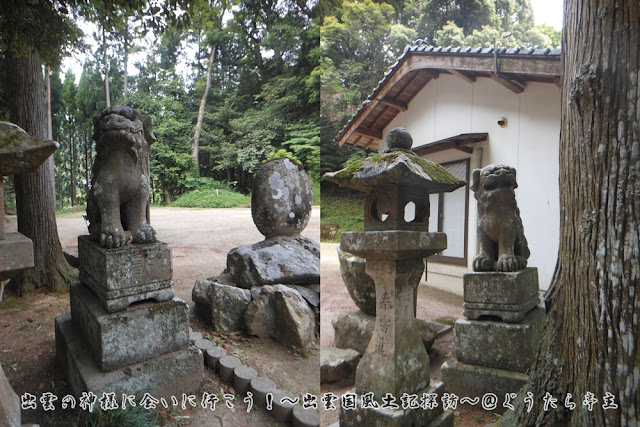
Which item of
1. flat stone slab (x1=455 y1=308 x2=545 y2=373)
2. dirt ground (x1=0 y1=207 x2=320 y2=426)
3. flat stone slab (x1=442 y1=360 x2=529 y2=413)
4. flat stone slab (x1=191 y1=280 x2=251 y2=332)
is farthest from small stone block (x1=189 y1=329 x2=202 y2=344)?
flat stone slab (x1=455 y1=308 x2=545 y2=373)

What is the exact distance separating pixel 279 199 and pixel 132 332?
222 centimetres

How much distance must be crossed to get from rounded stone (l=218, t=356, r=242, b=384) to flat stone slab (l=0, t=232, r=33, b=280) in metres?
1.71

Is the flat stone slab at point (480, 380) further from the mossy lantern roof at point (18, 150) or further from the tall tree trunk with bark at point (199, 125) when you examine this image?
the tall tree trunk with bark at point (199, 125)

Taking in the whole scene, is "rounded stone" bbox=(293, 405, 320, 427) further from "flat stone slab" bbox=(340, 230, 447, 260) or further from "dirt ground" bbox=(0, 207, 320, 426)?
"flat stone slab" bbox=(340, 230, 447, 260)

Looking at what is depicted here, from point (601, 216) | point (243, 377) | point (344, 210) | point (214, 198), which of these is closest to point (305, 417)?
point (243, 377)

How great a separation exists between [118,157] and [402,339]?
7.43 ft

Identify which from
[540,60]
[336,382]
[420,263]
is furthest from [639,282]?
[540,60]

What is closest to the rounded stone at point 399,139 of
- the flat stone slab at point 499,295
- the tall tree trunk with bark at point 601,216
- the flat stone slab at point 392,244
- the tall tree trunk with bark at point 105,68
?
the flat stone slab at point 392,244

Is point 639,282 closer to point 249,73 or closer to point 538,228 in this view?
point 538,228

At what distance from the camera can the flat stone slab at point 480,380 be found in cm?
268

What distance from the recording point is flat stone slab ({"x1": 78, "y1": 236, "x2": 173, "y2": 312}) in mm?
2369

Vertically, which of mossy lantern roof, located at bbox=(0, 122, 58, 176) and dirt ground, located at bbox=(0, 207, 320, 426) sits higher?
mossy lantern roof, located at bbox=(0, 122, 58, 176)

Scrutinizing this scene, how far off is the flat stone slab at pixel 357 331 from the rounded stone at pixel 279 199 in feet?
3.77

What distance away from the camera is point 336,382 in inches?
136
